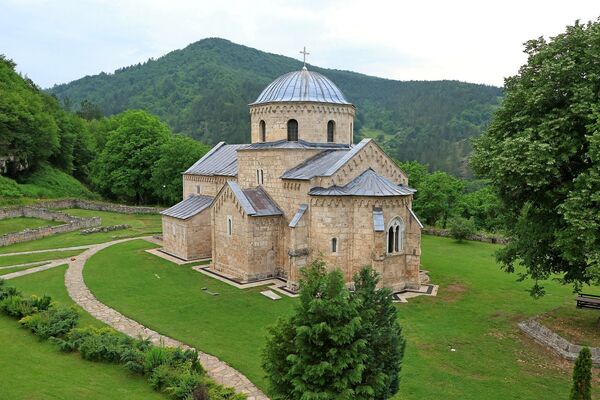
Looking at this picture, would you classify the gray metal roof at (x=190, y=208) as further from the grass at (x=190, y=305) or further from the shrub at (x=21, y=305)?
the shrub at (x=21, y=305)

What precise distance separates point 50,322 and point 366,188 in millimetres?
15365

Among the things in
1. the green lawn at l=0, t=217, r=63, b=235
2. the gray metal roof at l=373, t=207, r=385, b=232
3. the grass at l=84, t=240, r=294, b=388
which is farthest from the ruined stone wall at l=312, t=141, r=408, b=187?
the green lawn at l=0, t=217, r=63, b=235

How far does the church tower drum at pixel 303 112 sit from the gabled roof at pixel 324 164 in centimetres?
163

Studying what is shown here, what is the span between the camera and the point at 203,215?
104 ft

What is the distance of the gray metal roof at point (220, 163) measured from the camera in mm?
34812

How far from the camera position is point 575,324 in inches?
722

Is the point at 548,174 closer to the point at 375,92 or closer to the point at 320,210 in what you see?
the point at 320,210

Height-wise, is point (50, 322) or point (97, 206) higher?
point (97, 206)

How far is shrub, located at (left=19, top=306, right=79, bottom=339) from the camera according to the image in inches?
618

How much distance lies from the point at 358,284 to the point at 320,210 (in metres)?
13.4

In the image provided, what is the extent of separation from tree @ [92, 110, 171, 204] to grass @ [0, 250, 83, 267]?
24.6 meters

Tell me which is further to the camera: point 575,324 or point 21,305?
point 575,324

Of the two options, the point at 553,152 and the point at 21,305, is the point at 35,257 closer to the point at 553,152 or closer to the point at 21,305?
the point at 21,305

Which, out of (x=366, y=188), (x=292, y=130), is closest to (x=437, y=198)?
(x=292, y=130)
